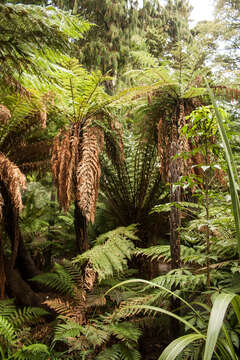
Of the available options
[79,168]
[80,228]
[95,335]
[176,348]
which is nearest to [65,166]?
[79,168]

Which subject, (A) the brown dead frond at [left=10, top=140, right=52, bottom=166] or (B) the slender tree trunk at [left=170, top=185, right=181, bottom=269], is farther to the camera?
(A) the brown dead frond at [left=10, top=140, right=52, bottom=166]

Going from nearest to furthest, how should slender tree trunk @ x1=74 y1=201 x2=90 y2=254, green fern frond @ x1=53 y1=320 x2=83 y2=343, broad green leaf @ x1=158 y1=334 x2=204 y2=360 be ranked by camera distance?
1. broad green leaf @ x1=158 y1=334 x2=204 y2=360
2. green fern frond @ x1=53 y1=320 x2=83 y2=343
3. slender tree trunk @ x1=74 y1=201 x2=90 y2=254

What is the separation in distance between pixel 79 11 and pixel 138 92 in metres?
3.93

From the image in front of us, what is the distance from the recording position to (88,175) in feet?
5.65

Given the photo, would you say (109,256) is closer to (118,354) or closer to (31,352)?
(118,354)

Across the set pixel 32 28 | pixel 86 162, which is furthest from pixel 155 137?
pixel 32 28

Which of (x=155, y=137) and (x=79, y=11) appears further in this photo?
(x=79, y=11)

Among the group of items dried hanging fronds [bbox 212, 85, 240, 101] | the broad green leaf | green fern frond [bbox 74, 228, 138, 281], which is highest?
dried hanging fronds [bbox 212, 85, 240, 101]

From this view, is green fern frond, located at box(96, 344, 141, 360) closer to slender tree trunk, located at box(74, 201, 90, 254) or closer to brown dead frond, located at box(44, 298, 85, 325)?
brown dead frond, located at box(44, 298, 85, 325)

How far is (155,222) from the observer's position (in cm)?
252

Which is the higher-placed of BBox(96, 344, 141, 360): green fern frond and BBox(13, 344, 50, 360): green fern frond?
BBox(13, 344, 50, 360): green fern frond

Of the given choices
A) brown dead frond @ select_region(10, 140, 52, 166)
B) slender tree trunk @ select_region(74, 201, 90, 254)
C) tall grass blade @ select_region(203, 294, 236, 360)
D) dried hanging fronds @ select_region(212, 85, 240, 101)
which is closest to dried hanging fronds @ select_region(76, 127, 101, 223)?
slender tree trunk @ select_region(74, 201, 90, 254)

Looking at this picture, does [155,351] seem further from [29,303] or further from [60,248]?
[60,248]

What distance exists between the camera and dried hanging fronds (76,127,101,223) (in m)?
1.68
